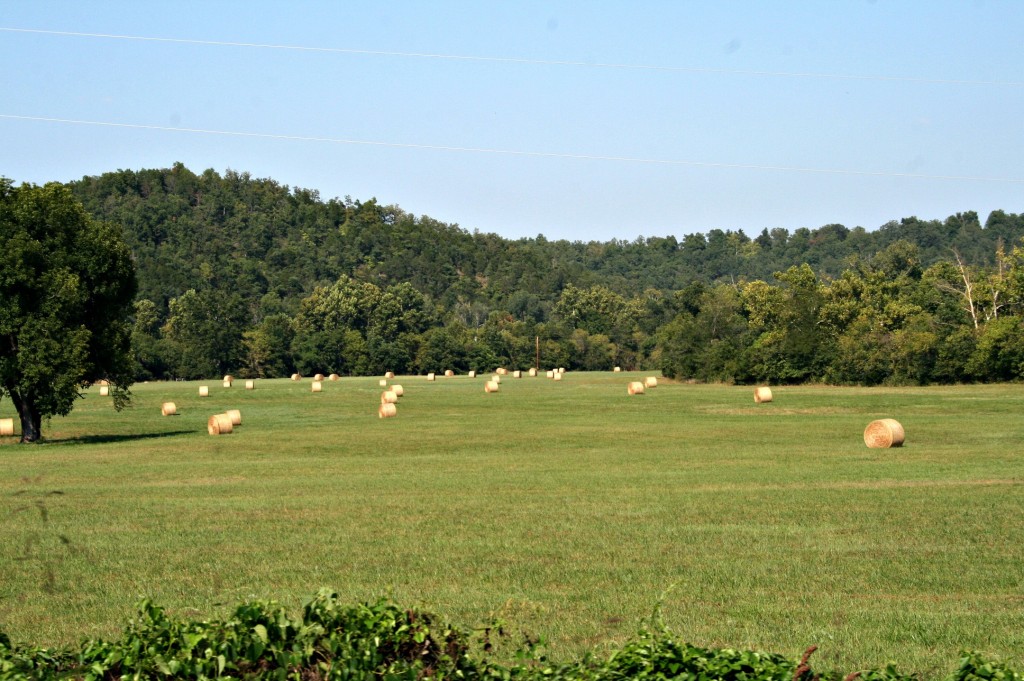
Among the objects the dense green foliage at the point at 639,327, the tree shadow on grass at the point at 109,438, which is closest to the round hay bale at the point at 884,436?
the tree shadow on grass at the point at 109,438

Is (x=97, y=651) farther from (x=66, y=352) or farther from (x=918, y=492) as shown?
(x=66, y=352)

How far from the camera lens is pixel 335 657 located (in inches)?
296

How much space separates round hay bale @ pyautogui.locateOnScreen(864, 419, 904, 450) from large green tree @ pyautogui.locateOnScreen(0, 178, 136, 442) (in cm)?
2429

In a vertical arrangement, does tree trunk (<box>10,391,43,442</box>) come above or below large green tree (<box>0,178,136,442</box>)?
below

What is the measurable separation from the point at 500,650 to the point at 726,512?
10.2m

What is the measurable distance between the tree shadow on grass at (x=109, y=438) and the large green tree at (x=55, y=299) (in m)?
1.58

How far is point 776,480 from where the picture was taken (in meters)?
25.5

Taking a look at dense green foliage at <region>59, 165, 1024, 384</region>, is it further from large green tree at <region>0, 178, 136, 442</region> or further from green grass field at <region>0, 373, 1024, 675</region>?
large green tree at <region>0, 178, 136, 442</region>

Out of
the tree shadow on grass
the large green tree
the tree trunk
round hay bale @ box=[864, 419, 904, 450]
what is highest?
the large green tree

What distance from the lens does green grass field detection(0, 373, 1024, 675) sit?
1194 cm

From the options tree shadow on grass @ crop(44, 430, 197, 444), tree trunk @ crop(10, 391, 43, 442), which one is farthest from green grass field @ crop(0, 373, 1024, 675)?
tree trunk @ crop(10, 391, 43, 442)

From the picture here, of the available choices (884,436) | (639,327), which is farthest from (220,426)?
(639,327)

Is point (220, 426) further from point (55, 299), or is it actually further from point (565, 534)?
point (565, 534)

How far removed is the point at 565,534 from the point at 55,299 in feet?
86.1
